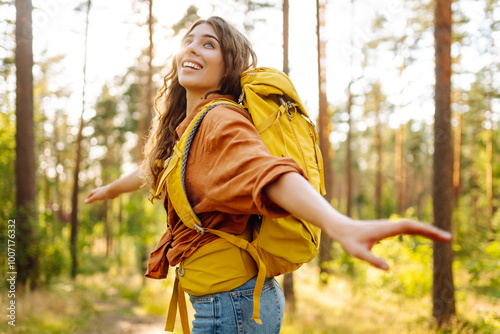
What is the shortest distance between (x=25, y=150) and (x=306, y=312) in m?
7.73

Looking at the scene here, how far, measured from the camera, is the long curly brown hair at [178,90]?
1875 mm


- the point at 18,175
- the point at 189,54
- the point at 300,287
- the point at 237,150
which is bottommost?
the point at 300,287

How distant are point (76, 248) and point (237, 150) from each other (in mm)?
16024

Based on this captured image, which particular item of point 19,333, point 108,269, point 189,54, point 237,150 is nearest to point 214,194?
point 237,150

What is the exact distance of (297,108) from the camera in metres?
1.70

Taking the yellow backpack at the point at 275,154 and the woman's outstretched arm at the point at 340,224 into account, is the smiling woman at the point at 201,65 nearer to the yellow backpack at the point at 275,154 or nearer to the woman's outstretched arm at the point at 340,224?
the yellow backpack at the point at 275,154

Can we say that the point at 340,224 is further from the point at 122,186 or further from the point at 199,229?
the point at 122,186

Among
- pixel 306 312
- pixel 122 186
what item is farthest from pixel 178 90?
pixel 306 312

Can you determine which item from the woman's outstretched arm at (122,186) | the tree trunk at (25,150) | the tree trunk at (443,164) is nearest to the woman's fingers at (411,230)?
the woman's outstretched arm at (122,186)

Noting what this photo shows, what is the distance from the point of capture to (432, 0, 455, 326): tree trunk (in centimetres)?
727

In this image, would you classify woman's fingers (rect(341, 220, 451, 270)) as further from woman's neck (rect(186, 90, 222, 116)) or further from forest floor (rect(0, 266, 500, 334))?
forest floor (rect(0, 266, 500, 334))

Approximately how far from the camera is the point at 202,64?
6.02 ft

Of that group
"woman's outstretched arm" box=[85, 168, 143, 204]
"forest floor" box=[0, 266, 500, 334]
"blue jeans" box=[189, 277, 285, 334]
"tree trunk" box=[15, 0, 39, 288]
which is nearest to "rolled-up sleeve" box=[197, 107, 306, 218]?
"blue jeans" box=[189, 277, 285, 334]

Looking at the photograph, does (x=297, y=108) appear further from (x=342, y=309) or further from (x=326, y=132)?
(x=326, y=132)
